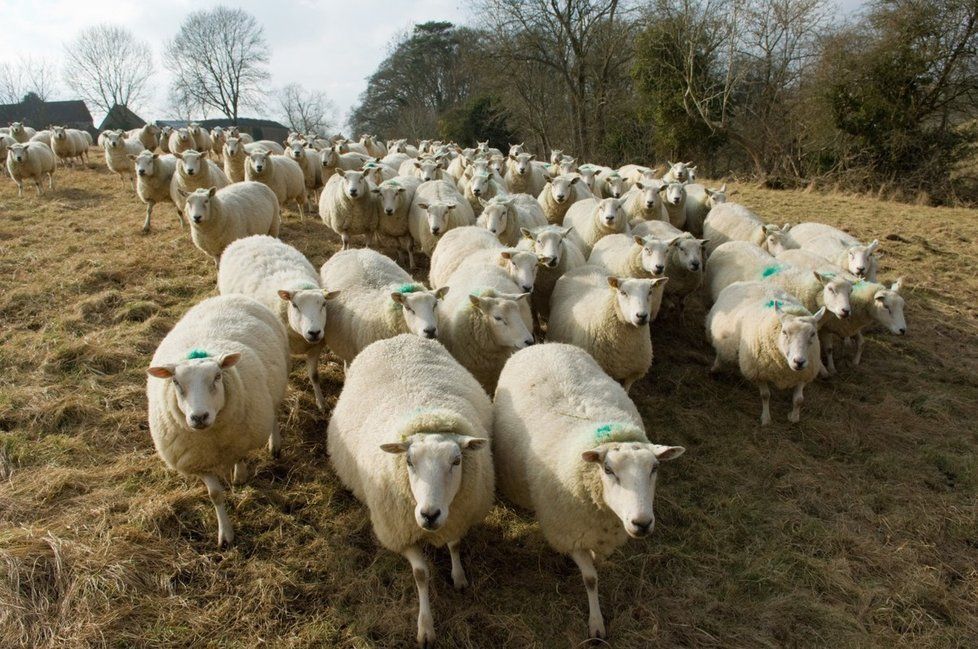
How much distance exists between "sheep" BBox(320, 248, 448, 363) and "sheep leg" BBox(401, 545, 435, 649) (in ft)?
6.29

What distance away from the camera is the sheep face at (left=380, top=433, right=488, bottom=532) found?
2850 mm

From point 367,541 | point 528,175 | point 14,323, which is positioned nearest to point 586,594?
point 367,541

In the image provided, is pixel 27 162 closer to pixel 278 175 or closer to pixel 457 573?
pixel 278 175

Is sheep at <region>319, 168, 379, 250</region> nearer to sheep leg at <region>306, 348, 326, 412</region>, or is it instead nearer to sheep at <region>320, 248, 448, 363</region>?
sheep at <region>320, 248, 448, 363</region>

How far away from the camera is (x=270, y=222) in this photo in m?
8.95

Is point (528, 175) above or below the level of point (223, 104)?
below

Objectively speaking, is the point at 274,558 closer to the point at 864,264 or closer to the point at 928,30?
the point at 864,264

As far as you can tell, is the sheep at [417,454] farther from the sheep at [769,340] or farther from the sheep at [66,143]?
the sheep at [66,143]

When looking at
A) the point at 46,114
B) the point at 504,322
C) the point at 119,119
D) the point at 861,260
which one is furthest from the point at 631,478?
the point at 46,114

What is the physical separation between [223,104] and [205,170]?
1766 inches

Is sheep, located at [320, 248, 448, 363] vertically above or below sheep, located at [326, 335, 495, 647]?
above

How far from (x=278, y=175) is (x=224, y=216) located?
3350mm

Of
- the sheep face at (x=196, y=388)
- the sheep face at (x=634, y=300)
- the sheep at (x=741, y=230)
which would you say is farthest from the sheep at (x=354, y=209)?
the sheep face at (x=196, y=388)

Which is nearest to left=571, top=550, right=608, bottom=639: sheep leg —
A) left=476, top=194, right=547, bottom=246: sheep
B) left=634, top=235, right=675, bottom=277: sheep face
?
left=634, top=235, right=675, bottom=277: sheep face
